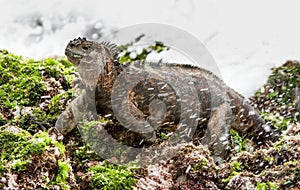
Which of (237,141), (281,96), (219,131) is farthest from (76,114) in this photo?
(281,96)

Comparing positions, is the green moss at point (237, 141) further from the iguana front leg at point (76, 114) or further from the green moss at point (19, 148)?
the green moss at point (19, 148)

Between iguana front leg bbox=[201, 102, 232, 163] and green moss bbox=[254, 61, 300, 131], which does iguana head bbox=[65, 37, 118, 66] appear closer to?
iguana front leg bbox=[201, 102, 232, 163]

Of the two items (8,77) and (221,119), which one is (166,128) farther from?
(8,77)

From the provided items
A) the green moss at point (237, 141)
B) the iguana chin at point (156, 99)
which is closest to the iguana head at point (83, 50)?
the iguana chin at point (156, 99)

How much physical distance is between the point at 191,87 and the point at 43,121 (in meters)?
2.02

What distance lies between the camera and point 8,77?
21.1 feet

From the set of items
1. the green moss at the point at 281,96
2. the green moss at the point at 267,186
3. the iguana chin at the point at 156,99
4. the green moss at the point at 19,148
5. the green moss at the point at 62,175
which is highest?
the green moss at the point at 281,96

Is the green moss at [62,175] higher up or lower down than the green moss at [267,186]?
higher up

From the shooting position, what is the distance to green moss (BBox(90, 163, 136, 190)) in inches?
174

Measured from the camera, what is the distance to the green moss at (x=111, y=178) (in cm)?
443

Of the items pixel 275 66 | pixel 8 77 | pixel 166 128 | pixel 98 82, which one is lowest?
pixel 166 128

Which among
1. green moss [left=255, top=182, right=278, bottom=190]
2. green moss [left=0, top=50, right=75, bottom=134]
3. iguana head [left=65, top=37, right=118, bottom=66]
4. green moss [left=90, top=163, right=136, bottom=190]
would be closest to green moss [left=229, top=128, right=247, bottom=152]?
green moss [left=255, top=182, right=278, bottom=190]

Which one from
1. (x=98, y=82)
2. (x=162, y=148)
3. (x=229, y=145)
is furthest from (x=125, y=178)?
(x=229, y=145)

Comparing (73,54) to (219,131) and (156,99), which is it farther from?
(219,131)
